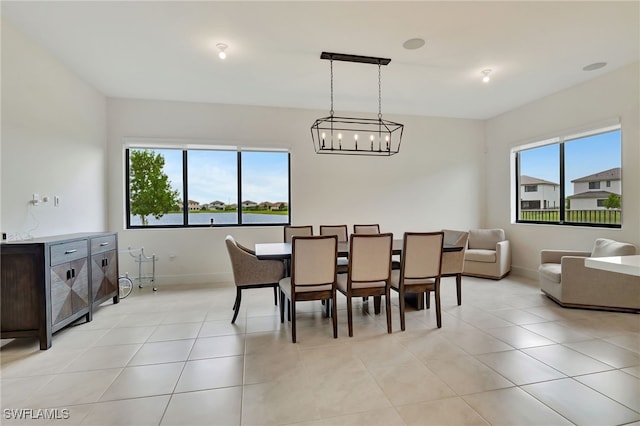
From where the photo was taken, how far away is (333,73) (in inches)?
151

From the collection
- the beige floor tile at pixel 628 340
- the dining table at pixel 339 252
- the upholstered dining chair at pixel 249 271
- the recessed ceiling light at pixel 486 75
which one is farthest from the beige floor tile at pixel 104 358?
the recessed ceiling light at pixel 486 75

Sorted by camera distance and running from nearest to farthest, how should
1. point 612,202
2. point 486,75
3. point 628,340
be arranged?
point 628,340
point 486,75
point 612,202

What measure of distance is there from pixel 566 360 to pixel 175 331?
11.0 feet

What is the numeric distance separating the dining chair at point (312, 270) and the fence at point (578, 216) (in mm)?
3950

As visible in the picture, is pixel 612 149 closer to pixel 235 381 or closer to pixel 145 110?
pixel 235 381

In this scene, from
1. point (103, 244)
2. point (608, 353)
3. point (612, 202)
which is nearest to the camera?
point (608, 353)

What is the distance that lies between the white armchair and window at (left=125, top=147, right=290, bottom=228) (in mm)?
3188

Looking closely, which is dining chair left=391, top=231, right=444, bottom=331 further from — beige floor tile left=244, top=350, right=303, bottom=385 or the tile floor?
beige floor tile left=244, top=350, right=303, bottom=385

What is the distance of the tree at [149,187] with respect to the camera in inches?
191

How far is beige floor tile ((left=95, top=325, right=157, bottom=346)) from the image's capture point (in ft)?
9.01

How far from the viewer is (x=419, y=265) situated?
304 cm

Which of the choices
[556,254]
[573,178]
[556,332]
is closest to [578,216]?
[573,178]

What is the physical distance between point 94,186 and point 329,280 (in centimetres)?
368

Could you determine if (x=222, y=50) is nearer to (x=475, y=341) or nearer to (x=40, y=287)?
(x=40, y=287)
